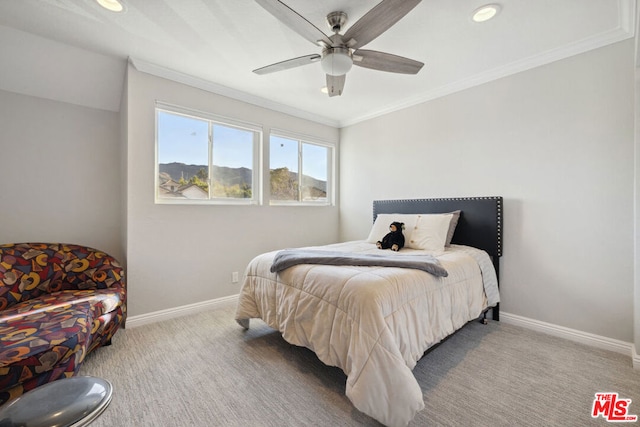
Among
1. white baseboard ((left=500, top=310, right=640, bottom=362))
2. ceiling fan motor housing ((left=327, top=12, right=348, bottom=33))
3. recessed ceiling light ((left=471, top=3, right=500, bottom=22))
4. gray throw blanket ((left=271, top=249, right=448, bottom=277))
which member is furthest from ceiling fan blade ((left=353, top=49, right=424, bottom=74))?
white baseboard ((left=500, top=310, right=640, bottom=362))

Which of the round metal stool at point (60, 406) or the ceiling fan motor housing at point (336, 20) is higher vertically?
the ceiling fan motor housing at point (336, 20)

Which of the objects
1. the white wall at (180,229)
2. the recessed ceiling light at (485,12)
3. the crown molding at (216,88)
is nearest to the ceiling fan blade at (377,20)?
the recessed ceiling light at (485,12)

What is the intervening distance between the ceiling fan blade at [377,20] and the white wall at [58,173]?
292 cm

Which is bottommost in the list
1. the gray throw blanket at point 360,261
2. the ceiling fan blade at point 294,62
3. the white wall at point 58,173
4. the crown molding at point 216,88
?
the gray throw blanket at point 360,261

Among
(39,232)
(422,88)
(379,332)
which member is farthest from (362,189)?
(39,232)

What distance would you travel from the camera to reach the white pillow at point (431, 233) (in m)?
2.79

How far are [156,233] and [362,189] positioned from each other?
284 cm

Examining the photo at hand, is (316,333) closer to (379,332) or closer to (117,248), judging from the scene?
(379,332)

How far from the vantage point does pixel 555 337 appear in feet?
8.18

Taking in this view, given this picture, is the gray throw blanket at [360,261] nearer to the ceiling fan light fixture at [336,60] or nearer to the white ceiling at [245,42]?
the ceiling fan light fixture at [336,60]

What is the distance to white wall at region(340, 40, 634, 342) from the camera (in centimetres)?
224

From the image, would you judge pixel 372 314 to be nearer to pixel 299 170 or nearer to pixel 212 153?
pixel 212 153

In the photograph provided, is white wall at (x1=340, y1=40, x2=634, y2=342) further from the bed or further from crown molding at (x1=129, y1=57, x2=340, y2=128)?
crown molding at (x1=129, y1=57, x2=340, y2=128)

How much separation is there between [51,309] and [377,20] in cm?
292
